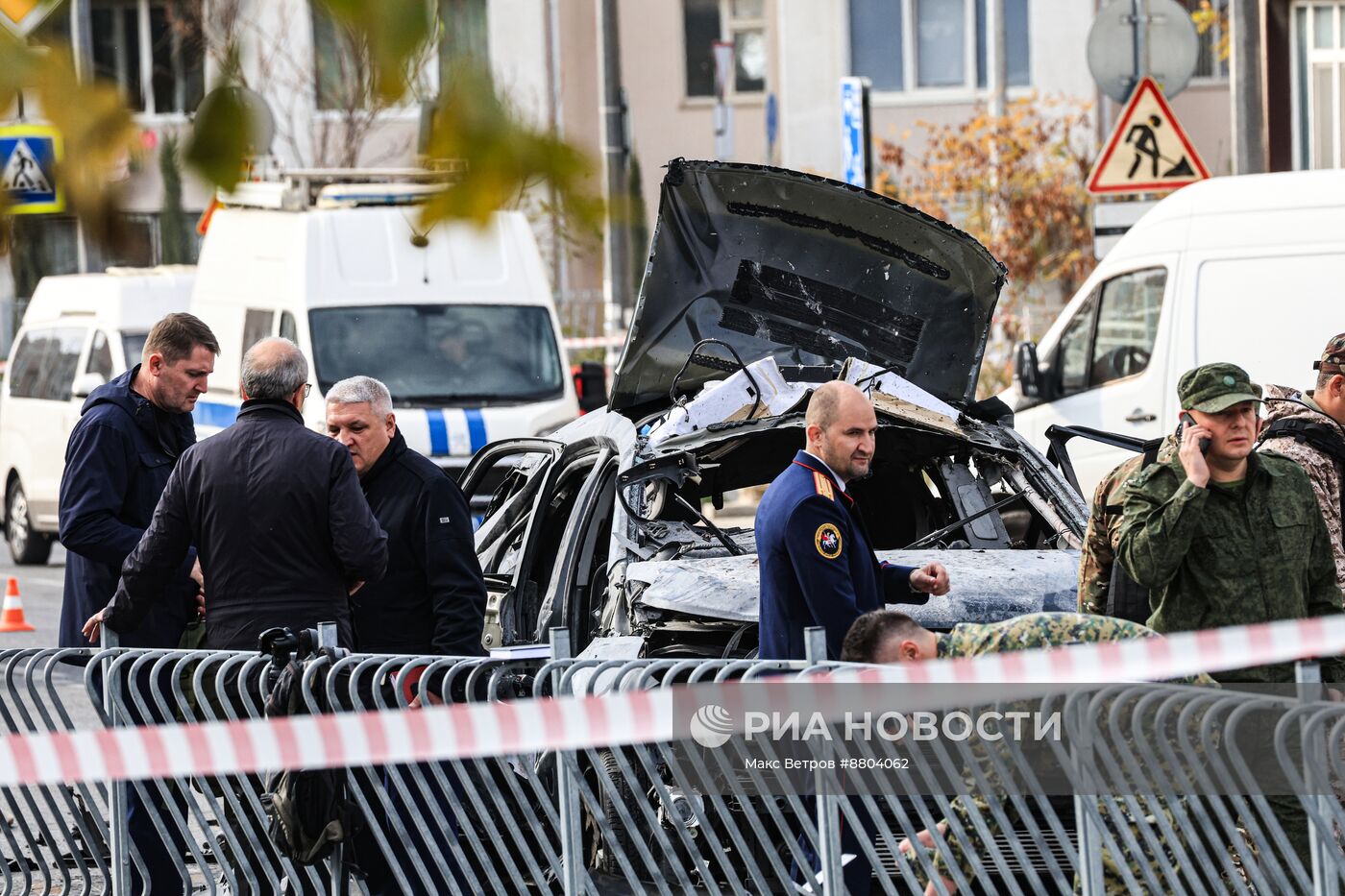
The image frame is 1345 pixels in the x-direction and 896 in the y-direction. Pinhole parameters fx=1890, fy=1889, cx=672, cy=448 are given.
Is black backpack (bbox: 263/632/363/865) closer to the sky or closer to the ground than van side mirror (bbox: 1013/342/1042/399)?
closer to the ground

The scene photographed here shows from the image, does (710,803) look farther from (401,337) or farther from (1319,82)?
(1319,82)

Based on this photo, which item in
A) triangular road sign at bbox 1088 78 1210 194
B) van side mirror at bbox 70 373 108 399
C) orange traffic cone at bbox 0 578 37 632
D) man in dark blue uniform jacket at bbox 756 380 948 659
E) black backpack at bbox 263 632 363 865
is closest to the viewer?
black backpack at bbox 263 632 363 865

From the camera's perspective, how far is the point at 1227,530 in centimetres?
495

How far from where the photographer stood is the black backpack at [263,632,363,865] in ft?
15.5

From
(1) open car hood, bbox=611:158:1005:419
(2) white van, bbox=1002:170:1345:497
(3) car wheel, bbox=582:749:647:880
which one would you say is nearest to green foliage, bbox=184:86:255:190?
(3) car wheel, bbox=582:749:647:880

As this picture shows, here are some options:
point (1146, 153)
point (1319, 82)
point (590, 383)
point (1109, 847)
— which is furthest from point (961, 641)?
point (1319, 82)

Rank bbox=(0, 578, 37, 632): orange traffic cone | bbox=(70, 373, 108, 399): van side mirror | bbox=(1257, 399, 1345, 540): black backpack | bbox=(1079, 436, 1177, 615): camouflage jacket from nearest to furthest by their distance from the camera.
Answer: bbox=(1079, 436, 1177, 615): camouflage jacket, bbox=(1257, 399, 1345, 540): black backpack, bbox=(0, 578, 37, 632): orange traffic cone, bbox=(70, 373, 108, 399): van side mirror

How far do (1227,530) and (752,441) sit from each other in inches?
84.5

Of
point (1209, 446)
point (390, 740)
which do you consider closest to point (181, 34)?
point (390, 740)

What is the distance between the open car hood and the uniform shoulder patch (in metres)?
2.24

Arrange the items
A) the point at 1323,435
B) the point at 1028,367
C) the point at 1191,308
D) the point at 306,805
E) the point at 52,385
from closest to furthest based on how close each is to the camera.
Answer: the point at 306,805 → the point at 1323,435 → the point at 1191,308 → the point at 1028,367 → the point at 52,385

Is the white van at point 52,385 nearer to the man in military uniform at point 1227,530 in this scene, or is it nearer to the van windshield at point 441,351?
the van windshield at point 441,351

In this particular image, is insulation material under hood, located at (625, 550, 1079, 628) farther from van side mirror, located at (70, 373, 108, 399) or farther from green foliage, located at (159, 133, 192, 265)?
van side mirror, located at (70, 373, 108, 399)

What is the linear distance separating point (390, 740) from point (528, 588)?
271cm
